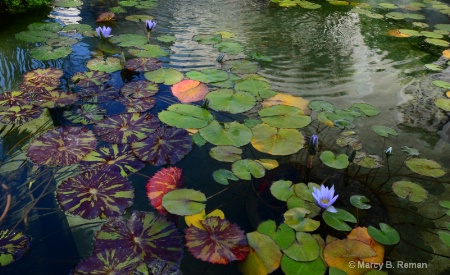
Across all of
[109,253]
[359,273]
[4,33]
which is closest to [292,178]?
[359,273]

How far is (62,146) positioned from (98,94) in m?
0.70

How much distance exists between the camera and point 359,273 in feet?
4.69

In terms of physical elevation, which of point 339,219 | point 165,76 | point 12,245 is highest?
point 165,76

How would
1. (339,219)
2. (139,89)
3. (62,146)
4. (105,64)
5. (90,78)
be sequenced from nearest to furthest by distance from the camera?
1. (339,219)
2. (62,146)
3. (139,89)
4. (90,78)
5. (105,64)

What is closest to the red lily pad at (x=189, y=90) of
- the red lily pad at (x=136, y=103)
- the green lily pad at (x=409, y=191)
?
the red lily pad at (x=136, y=103)

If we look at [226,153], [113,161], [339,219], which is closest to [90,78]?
[113,161]

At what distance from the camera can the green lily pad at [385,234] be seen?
5.07 ft

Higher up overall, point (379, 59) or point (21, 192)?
point (379, 59)

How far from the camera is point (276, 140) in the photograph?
7.09 feet

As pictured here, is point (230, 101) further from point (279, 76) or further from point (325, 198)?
point (325, 198)

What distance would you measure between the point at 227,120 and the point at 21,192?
1.36 meters

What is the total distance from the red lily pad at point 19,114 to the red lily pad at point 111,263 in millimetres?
1340

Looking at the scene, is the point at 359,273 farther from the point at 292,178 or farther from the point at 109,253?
the point at 109,253

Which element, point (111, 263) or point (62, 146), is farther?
point (62, 146)
